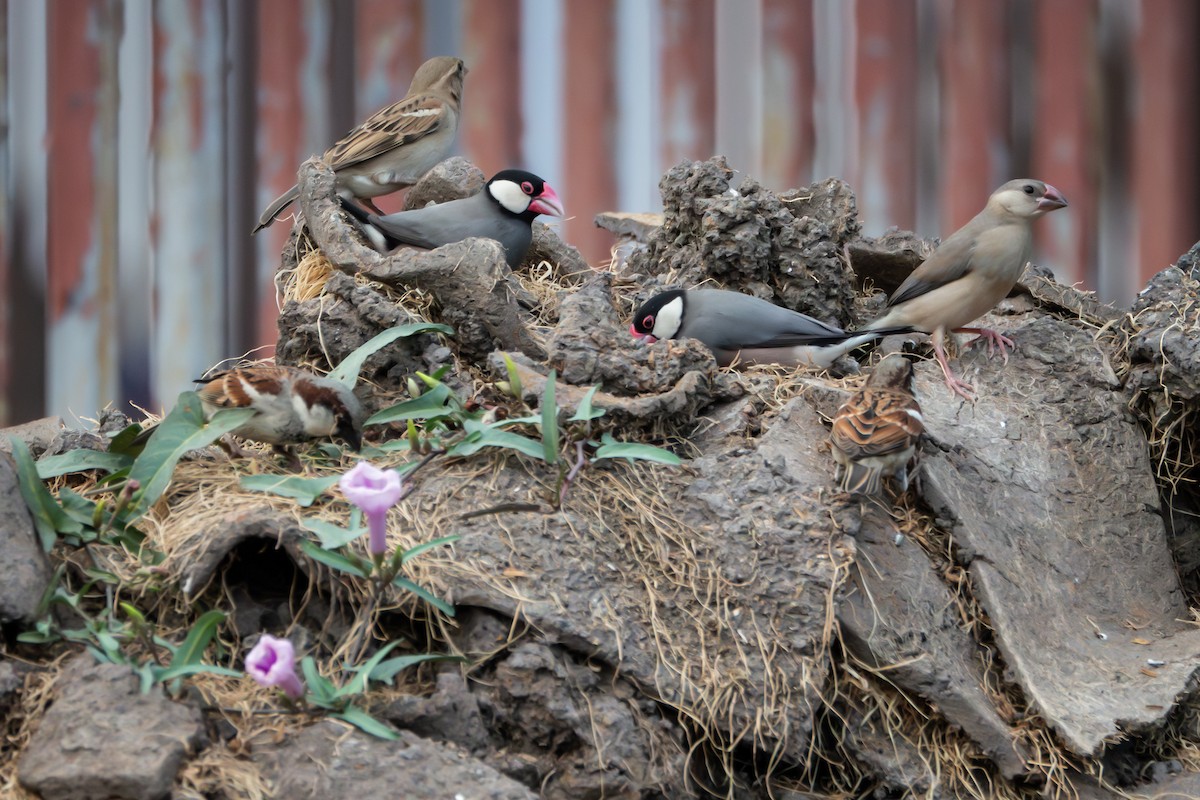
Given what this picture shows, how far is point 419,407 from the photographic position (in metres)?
4.30

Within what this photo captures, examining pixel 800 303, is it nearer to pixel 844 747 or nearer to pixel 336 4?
pixel 844 747

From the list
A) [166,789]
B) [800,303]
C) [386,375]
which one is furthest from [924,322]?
[166,789]

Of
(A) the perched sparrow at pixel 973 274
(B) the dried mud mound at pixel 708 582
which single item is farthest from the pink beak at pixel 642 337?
(A) the perched sparrow at pixel 973 274

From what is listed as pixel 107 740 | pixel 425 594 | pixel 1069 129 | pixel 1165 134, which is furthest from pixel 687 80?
pixel 107 740

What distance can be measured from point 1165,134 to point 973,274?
73.5 inches

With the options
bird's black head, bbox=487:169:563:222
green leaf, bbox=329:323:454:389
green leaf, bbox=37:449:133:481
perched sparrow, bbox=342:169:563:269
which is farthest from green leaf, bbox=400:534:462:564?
bird's black head, bbox=487:169:563:222

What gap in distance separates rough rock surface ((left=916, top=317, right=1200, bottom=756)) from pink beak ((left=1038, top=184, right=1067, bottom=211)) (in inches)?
18.4

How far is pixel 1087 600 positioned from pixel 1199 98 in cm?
298

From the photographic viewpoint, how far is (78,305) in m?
6.21

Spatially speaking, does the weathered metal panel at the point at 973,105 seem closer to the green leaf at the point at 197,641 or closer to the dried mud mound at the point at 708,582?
the dried mud mound at the point at 708,582

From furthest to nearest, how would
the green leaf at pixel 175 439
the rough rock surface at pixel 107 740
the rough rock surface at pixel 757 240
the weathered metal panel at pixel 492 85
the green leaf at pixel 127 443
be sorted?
the weathered metal panel at pixel 492 85 < the rough rock surface at pixel 757 240 < the green leaf at pixel 127 443 < the green leaf at pixel 175 439 < the rough rock surface at pixel 107 740

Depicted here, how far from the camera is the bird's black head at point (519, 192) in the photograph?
18.5 ft

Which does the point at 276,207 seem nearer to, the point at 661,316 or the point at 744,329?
the point at 661,316

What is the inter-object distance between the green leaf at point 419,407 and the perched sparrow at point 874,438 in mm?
1270
